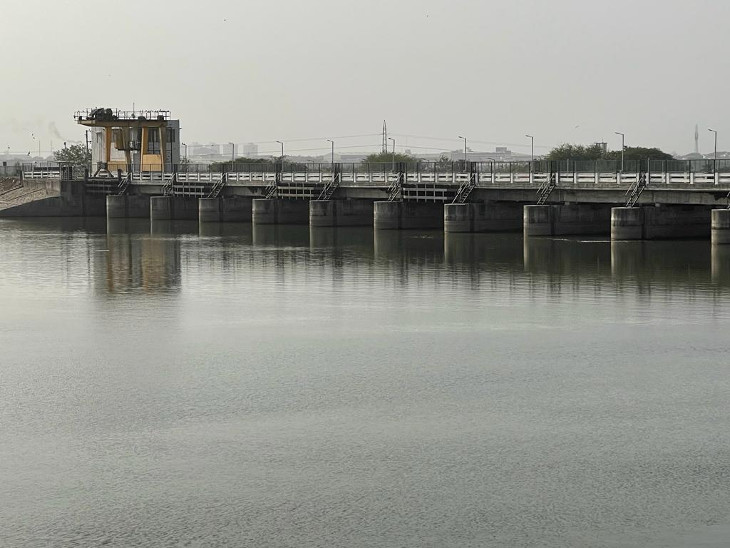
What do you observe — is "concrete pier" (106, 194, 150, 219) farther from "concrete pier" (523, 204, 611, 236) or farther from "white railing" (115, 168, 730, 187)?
"concrete pier" (523, 204, 611, 236)

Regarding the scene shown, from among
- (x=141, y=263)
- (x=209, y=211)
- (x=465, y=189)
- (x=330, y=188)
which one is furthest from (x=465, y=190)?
(x=209, y=211)

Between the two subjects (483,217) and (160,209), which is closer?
(483,217)

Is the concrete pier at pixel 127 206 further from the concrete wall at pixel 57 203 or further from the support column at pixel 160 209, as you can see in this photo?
the support column at pixel 160 209

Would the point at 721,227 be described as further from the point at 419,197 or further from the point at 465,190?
the point at 419,197

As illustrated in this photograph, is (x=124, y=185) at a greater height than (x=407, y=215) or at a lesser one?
greater

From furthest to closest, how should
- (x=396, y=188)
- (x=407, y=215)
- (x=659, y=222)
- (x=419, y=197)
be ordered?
(x=396, y=188) → (x=407, y=215) → (x=419, y=197) → (x=659, y=222)

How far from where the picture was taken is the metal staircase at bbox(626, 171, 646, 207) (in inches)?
2707

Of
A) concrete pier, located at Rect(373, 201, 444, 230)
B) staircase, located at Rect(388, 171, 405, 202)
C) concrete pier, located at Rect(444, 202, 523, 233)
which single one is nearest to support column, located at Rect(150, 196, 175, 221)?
staircase, located at Rect(388, 171, 405, 202)

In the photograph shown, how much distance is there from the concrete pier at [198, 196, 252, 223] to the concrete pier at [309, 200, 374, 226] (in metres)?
13.9

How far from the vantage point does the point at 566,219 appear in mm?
76062

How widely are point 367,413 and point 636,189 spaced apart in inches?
1888

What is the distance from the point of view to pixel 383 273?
53125mm

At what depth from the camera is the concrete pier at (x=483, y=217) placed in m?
79.8

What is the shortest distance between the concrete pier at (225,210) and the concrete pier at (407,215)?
21.2 m
